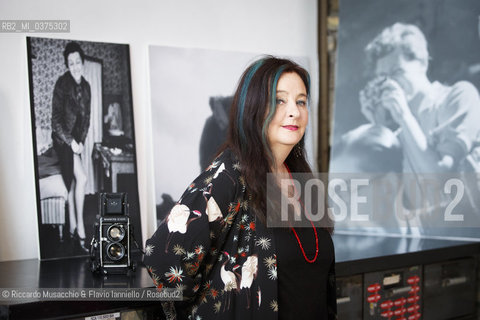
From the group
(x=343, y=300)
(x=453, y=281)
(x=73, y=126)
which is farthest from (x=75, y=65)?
(x=453, y=281)

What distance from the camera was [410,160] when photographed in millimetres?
2785

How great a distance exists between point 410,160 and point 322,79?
798 mm

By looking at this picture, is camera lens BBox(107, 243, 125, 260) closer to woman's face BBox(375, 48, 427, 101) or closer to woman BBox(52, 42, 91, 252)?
woman BBox(52, 42, 91, 252)

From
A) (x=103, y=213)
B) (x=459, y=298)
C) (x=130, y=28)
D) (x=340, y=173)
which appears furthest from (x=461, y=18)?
(x=103, y=213)

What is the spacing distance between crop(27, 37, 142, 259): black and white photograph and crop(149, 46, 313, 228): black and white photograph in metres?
0.15

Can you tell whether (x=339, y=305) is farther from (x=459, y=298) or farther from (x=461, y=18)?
(x=461, y=18)

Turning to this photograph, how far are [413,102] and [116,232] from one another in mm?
1791

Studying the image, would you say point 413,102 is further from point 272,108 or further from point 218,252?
point 218,252

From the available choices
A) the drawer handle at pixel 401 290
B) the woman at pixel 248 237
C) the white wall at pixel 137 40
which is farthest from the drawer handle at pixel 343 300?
the white wall at pixel 137 40

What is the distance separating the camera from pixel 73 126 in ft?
7.61

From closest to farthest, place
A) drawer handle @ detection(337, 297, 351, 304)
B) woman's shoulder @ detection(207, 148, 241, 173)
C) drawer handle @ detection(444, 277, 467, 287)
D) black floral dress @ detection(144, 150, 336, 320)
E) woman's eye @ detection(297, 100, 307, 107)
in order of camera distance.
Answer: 1. black floral dress @ detection(144, 150, 336, 320)
2. woman's shoulder @ detection(207, 148, 241, 173)
3. woman's eye @ detection(297, 100, 307, 107)
4. drawer handle @ detection(337, 297, 351, 304)
5. drawer handle @ detection(444, 277, 467, 287)

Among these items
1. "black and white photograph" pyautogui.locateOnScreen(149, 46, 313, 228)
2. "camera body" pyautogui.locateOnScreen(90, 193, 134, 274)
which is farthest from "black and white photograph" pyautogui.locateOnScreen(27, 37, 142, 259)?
"camera body" pyautogui.locateOnScreen(90, 193, 134, 274)

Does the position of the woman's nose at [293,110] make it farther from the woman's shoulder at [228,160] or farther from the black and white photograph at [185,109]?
the black and white photograph at [185,109]

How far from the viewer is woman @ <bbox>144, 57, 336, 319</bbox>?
145 centimetres
